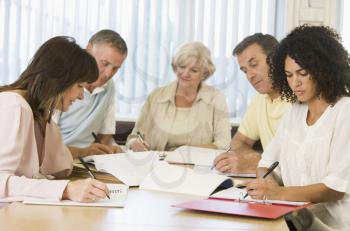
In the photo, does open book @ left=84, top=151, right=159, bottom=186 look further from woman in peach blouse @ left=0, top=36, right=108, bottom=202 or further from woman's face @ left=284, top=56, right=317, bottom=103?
woman's face @ left=284, top=56, right=317, bottom=103

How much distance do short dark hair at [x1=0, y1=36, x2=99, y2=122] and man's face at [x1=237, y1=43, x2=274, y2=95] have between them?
120cm

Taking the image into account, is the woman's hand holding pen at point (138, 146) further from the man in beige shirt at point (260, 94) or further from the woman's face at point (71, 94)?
the woman's face at point (71, 94)

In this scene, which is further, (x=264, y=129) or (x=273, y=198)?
(x=264, y=129)

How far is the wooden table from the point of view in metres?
1.29

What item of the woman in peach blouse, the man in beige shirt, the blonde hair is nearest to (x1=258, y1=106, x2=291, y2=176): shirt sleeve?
the man in beige shirt

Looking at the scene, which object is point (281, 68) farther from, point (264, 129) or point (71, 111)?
point (71, 111)

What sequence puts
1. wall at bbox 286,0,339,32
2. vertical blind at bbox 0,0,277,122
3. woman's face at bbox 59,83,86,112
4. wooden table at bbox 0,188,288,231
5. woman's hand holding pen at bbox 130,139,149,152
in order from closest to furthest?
1. wooden table at bbox 0,188,288,231
2. woman's face at bbox 59,83,86,112
3. woman's hand holding pen at bbox 130,139,149,152
4. wall at bbox 286,0,339,32
5. vertical blind at bbox 0,0,277,122

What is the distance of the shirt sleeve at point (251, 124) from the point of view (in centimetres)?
291

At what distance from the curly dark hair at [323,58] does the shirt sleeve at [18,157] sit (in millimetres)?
884

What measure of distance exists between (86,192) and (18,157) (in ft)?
0.86

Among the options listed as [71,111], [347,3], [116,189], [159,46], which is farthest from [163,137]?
[347,3]

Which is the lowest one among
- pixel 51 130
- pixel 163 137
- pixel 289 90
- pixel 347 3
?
pixel 163 137

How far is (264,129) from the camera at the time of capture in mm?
2824

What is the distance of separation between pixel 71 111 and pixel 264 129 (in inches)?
41.1
